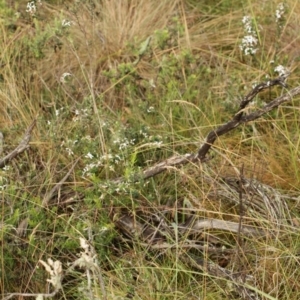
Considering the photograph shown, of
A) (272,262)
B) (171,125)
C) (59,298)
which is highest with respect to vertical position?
(171,125)

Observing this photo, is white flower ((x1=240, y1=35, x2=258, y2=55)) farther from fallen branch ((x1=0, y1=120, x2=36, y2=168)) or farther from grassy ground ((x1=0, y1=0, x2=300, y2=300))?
fallen branch ((x1=0, y1=120, x2=36, y2=168))

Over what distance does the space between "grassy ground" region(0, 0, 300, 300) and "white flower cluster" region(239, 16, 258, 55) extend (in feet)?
0.15

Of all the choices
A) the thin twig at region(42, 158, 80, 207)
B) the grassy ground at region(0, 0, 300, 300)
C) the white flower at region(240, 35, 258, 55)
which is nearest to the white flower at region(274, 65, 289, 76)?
the grassy ground at region(0, 0, 300, 300)

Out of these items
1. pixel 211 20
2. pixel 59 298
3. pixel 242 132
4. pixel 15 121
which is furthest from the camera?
pixel 211 20

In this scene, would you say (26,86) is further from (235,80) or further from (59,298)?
(59,298)

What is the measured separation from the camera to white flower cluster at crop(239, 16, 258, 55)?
121 inches

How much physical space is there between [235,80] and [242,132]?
459 mm

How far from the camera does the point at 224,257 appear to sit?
2232 mm

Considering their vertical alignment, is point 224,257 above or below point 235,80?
below

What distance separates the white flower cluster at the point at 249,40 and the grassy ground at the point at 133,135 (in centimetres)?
5

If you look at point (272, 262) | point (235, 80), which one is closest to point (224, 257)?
point (272, 262)

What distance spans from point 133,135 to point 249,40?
2.55ft

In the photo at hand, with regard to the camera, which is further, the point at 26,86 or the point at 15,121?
the point at 26,86

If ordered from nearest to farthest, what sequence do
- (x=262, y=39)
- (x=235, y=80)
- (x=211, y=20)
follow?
(x=235, y=80), (x=262, y=39), (x=211, y=20)
